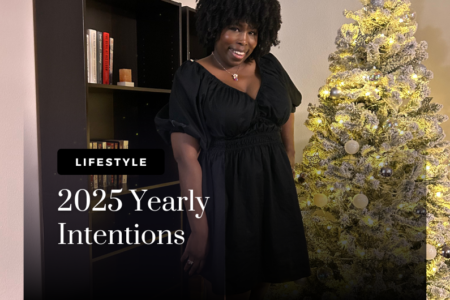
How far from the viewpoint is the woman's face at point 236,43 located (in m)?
1.09

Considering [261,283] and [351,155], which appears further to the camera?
[351,155]

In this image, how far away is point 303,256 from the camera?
1.21 metres

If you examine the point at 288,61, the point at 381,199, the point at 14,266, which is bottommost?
the point at 14,266

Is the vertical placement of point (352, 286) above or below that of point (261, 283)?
below

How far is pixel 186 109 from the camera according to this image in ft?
3.43

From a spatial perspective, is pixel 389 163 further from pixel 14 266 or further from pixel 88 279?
pixel 14 266

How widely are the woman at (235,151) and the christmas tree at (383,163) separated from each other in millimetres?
551

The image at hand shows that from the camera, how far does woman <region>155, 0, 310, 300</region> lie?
3.47 ft

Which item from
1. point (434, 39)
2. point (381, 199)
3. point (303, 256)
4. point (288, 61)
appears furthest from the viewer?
point (288, 61)

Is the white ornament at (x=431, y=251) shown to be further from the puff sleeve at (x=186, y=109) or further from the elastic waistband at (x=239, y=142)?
the puff sleeve at (x=186, y=109)

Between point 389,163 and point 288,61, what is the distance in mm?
990

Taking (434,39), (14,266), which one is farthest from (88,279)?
(434,39)

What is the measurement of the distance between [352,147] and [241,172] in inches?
26.9

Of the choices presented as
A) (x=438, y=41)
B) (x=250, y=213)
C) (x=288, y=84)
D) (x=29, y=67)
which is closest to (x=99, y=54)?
(x=29, y=67)
